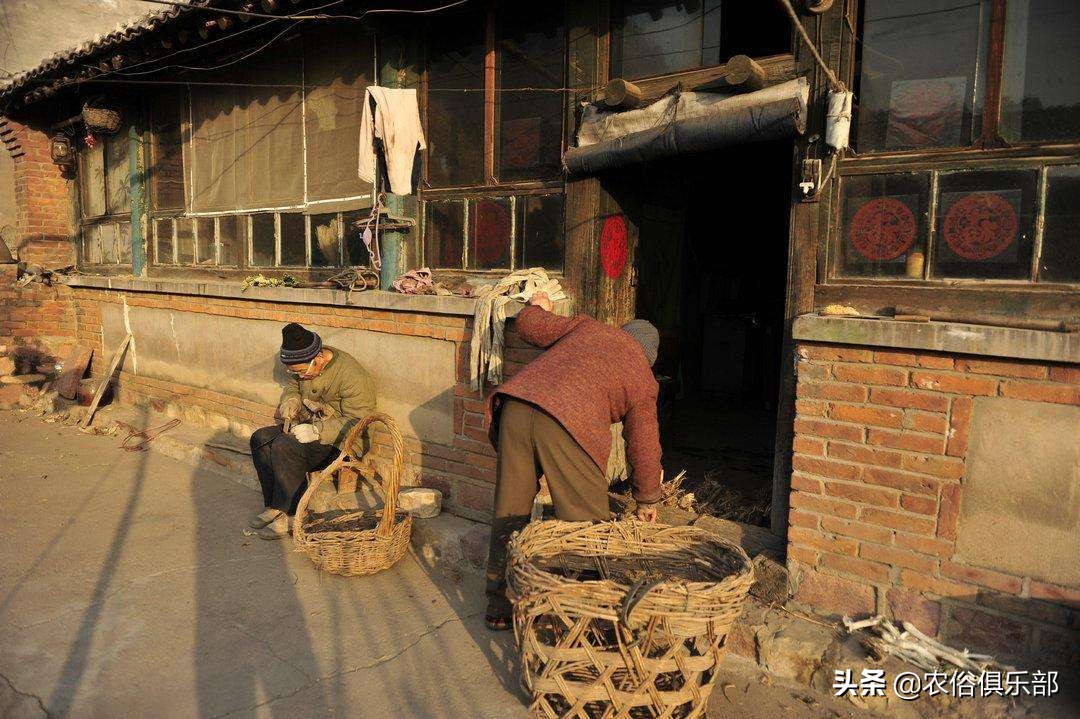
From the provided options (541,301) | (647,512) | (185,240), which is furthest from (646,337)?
(185,240)

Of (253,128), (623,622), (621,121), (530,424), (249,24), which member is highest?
(249,24)

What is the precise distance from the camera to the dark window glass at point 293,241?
7023 millimetres

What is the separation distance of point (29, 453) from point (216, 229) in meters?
3.15

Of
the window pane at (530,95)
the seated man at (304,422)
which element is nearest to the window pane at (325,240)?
the seated man at (304,422)

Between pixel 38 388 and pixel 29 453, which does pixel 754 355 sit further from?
pixel 38 388

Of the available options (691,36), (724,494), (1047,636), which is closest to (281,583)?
(724,494)

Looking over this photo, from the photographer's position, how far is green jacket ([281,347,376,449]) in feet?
16.9

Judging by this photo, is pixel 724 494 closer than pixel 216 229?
Yes

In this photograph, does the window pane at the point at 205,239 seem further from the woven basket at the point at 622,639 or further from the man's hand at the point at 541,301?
the woven basket at the point at 622,639

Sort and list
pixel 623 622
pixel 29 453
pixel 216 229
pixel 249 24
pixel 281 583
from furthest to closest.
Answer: pixel 216 229 → pixel 29 453 → pixel 249 24 → pixel 281 583 → pixel 623 622

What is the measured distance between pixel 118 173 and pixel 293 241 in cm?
432

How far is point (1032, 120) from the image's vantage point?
10.7 ft

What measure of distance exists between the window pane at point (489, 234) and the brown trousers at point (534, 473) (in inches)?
81.4

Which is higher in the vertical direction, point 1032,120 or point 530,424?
point 1032,120
